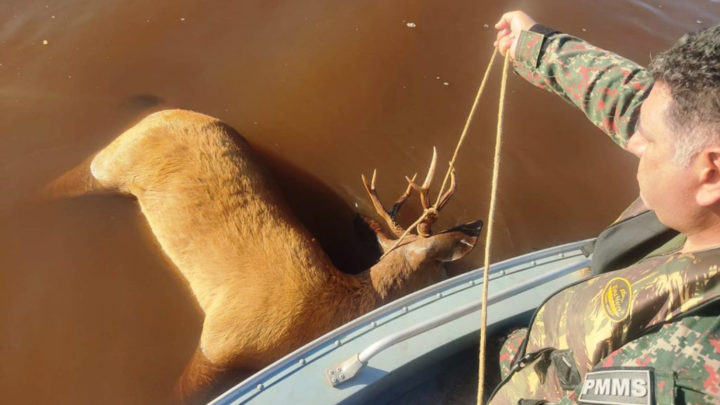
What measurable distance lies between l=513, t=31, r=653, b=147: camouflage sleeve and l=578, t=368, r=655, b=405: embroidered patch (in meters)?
1.26

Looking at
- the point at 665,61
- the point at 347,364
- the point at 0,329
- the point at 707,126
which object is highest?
the point at 665,61

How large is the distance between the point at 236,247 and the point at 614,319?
93.5 inches

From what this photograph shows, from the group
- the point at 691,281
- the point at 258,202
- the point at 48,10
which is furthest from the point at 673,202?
the point at 48,10

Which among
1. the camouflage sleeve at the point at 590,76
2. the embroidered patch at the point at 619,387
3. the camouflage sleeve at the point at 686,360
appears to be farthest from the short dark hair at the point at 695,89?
the camouflage sleeve at the point at 590,76

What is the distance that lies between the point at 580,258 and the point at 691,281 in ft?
5.02

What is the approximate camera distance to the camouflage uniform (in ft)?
3.82

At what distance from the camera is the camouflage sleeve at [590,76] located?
2.13 meters

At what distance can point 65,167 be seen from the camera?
157 inches

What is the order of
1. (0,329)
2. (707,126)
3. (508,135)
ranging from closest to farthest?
(707,126) → (0,329) → (508,135)

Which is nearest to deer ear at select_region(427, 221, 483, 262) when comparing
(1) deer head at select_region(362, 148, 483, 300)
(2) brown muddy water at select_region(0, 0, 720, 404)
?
(1) deer head at select_region(362, 148, 483, 300)

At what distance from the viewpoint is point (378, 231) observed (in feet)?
12.8

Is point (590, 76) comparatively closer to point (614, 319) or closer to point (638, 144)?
point (638, 144)

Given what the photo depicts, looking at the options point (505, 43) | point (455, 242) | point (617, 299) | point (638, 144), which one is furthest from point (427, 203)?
point (617, 299)

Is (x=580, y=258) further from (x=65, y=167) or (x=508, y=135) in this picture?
(x=65, y=167)
